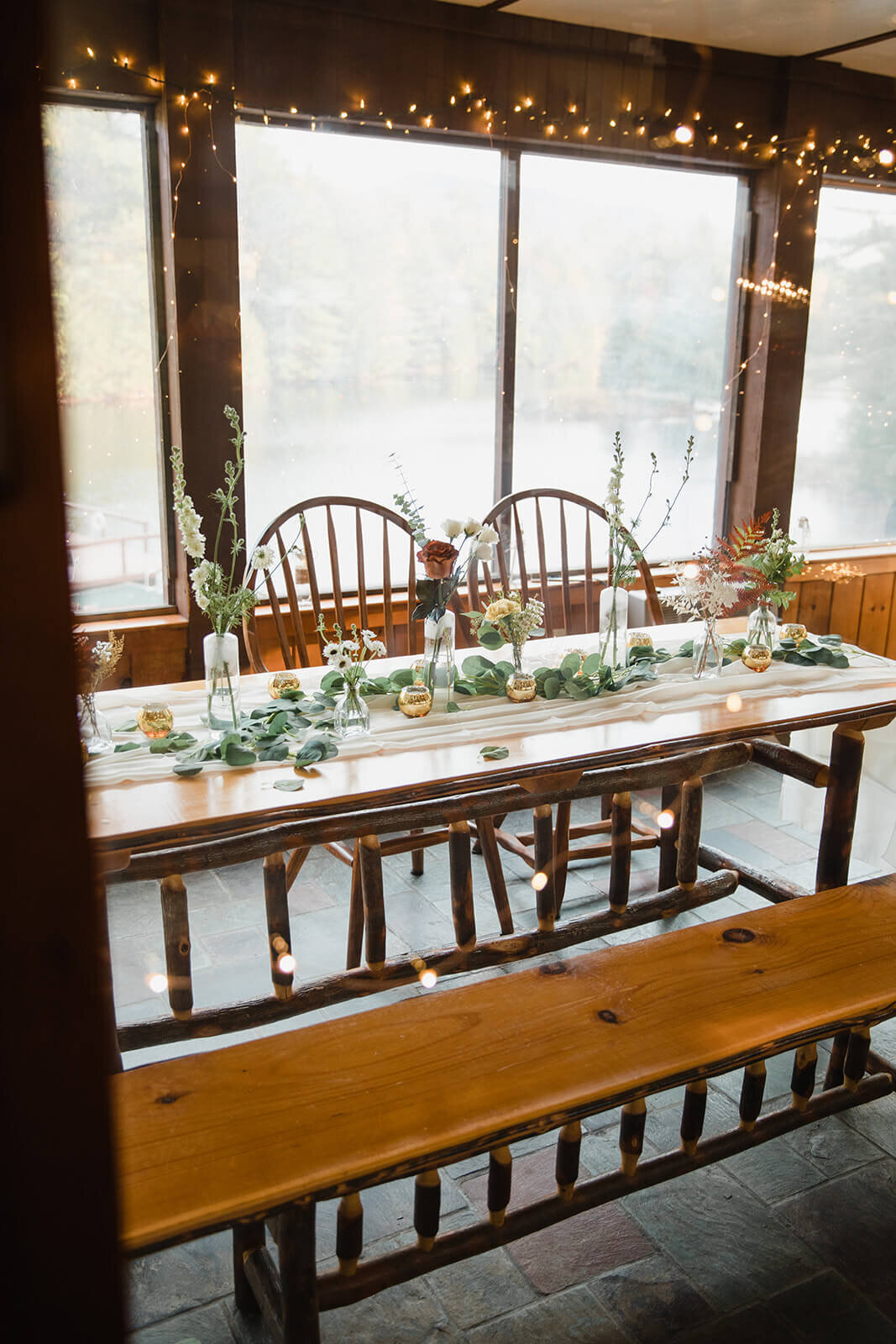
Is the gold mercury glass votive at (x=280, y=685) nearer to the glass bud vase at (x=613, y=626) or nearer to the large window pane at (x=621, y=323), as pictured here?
the glass bud vase at (x=613, y=626)

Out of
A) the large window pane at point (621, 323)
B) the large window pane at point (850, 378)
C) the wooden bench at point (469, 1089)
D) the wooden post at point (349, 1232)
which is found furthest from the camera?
the large window pane at point (850, 378)

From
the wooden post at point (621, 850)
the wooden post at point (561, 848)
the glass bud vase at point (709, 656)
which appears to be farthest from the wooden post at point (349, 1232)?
the glass bud vase at point (709, 656)

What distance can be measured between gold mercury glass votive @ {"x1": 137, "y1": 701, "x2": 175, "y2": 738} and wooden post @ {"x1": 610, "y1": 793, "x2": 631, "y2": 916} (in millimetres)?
798

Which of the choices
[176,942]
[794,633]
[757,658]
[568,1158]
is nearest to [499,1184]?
[568,1158]

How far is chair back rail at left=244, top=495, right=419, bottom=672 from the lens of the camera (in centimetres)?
252

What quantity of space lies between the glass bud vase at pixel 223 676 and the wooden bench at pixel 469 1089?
2.33 ft

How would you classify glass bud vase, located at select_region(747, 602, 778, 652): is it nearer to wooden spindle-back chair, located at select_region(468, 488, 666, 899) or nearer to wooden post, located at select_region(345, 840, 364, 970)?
wooden spindle-back chair, located at select_region(468, 488, 666, 899)

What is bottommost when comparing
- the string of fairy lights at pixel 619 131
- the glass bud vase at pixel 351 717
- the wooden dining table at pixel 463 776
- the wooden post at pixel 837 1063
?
the wooden post at pixel 837 1063

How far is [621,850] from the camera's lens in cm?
185

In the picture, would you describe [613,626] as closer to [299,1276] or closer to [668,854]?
[668,854]

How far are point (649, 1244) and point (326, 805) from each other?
32.9 inches

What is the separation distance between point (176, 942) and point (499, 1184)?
55 centimetres

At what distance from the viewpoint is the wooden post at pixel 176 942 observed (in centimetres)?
150

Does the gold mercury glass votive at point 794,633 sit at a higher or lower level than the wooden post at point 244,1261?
higher
